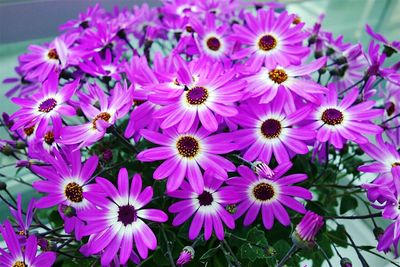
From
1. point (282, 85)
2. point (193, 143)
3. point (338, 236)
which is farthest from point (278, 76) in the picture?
point (338, 236)

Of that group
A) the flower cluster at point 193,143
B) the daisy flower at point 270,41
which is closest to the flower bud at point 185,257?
the flower cluster at point 193,143

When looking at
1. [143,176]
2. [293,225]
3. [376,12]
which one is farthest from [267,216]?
[376,12]

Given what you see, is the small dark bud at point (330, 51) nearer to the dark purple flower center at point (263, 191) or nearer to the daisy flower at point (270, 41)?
the daisy flower at point (270, 41)

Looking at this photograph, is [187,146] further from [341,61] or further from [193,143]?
[341,61]

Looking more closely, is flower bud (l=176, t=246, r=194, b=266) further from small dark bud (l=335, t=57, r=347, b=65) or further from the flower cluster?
→ small dark bud (l=335, t=57, r=347, b=65)

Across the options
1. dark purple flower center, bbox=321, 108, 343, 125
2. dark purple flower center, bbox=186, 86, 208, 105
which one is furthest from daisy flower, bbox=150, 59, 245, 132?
dark purple flower center, bbox=321, 108, 343, 125
